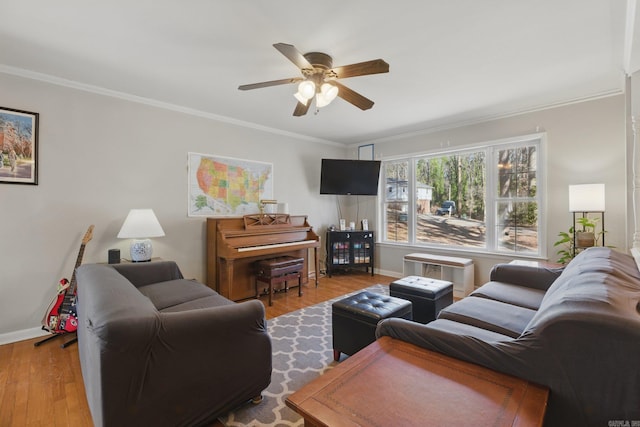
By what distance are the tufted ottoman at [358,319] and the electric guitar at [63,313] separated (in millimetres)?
2465

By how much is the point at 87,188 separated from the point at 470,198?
4.97 metres

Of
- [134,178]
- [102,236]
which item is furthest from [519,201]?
[102,236]

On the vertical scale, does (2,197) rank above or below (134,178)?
below

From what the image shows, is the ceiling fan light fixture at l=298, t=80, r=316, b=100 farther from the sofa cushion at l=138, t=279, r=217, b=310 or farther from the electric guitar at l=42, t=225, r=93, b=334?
the electric guitar at l=42, t=225, r=93, b=334

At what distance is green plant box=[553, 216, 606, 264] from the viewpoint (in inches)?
123

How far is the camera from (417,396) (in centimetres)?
100

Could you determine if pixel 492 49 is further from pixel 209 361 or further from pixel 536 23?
pixel 209 361

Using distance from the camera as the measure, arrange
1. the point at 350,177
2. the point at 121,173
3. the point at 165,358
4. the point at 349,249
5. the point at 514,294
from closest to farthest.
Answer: the point at 165,358 < the point at 514,294 < the point at 121,173 < the point at 350,177 < the point at 349,249

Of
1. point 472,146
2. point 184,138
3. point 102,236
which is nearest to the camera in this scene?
point 102,236

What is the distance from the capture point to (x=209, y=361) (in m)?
1.58

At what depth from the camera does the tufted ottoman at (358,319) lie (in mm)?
2248

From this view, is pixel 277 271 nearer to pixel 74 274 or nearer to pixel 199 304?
pixel 199 304

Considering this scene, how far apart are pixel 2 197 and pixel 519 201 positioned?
19.0ft

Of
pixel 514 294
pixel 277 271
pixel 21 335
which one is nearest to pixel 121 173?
pixel 21 335
